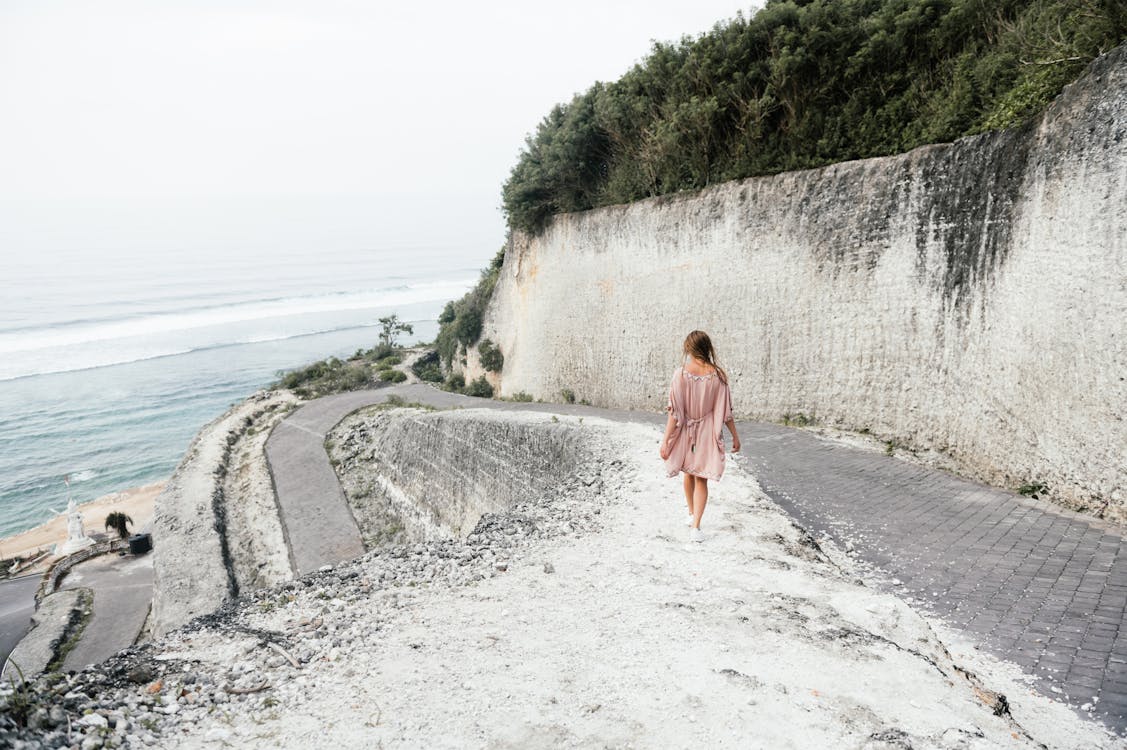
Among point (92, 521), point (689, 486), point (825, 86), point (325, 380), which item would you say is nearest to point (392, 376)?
point (325, 380)

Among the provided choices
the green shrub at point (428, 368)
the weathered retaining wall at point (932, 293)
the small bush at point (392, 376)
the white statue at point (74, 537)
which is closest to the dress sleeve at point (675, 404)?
the weathered retaining wall at point (932, 293)

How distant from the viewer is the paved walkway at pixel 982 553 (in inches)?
166

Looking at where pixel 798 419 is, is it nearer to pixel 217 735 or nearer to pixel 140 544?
pixel 217 735

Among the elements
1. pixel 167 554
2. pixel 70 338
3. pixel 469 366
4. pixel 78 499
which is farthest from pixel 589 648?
pixel 70 338

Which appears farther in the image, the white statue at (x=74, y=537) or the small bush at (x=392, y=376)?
the small bush at (x=392, y=376)

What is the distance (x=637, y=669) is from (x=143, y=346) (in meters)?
67.6

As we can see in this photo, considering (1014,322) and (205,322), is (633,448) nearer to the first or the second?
(1014,322)

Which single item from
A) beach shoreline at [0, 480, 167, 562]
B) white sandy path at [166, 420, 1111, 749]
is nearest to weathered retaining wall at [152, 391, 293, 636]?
beach shoreline at [0, 480, 167, 562]

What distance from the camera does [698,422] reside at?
5.88 meters

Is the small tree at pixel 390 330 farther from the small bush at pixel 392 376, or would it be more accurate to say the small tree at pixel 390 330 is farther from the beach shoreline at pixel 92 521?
the beach shoreline at pixel 92 521

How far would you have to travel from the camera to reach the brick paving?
4176 millimetres

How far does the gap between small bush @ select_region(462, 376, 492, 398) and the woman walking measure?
64.6ft

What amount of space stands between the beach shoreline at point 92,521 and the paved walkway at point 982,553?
2647 centimetres

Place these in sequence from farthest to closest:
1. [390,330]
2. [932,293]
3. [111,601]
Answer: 1. [390,330]
2. [111,601]
3. [932,293]
